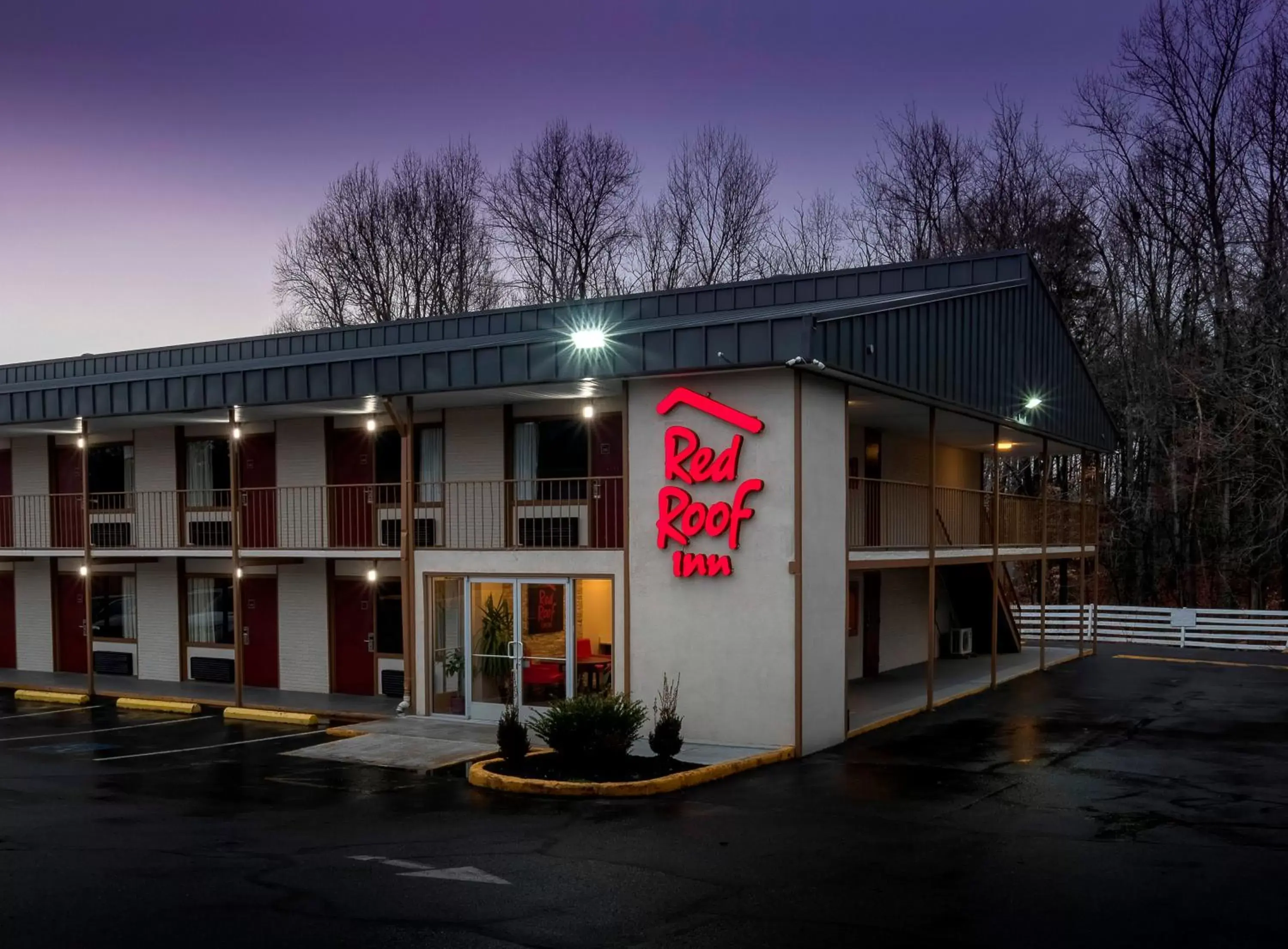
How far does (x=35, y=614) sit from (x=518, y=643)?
14569 mm

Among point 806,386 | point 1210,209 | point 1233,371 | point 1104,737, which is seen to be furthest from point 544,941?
point 1210,209

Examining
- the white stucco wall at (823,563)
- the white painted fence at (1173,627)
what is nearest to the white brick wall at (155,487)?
the white stucco wall at (823,563)

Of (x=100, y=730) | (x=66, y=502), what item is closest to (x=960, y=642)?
(x=100, y=730)

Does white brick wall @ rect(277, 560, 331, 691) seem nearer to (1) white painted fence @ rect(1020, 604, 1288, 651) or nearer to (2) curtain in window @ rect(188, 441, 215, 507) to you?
(2) curtain in window @ rect(188, 441, 215, 507)

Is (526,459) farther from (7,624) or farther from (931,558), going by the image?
(7,624)

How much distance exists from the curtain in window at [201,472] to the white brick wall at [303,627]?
2449 mm

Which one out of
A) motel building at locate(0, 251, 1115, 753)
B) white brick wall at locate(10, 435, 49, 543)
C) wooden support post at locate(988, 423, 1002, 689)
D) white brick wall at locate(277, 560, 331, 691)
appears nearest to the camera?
motel building at locate(0, 251, 1115, 753)

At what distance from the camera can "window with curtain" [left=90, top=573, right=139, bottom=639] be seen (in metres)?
24.4

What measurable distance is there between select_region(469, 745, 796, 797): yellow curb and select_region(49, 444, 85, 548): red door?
1536 cm

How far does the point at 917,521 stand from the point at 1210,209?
20.8 metres

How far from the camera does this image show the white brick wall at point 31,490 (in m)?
25.6

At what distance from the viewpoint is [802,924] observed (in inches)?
318

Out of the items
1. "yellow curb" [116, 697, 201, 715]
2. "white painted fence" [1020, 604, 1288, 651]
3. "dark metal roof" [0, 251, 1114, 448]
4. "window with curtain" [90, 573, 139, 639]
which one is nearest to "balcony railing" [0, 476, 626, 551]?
"window with curtain" [90, 573, 139, 639]

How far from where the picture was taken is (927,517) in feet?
75.2
